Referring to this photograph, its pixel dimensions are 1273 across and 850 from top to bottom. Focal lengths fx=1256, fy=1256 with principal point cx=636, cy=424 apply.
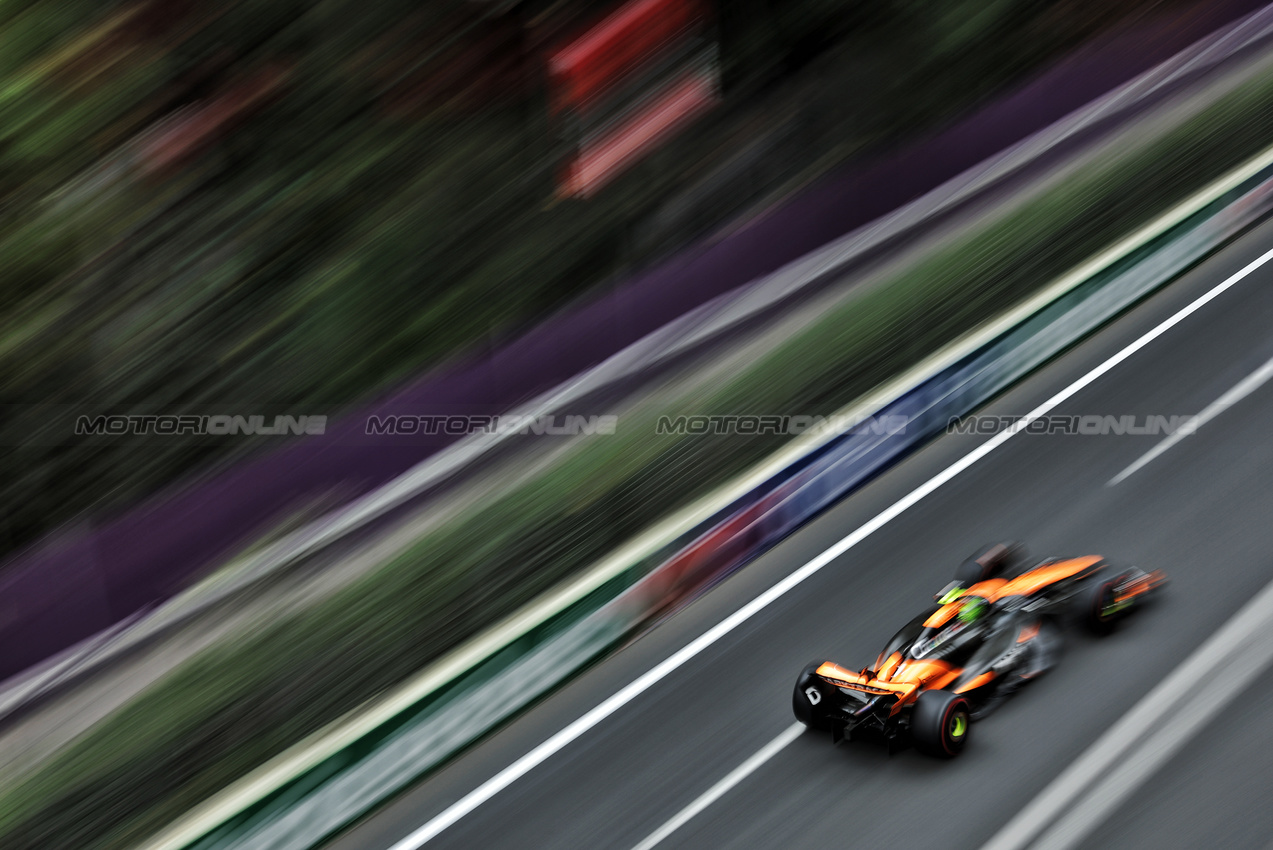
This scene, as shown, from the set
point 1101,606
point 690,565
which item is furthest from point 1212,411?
point 690,565

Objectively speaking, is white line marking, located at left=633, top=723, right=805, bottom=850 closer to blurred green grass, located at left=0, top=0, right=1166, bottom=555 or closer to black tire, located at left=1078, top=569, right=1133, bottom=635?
black tire, located at left=1078, top=569, right=1133, bottom=635

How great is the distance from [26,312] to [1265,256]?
13.0 m

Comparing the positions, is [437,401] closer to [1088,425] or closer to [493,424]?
[493,424]

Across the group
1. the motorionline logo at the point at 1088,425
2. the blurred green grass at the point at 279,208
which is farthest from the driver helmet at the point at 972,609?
the blurred green grass at the point at 279,208

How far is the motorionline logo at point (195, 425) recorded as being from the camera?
10.9m

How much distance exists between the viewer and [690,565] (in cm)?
1093

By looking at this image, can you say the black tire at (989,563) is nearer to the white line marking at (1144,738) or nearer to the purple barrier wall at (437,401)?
the white line marking at (1144,738)

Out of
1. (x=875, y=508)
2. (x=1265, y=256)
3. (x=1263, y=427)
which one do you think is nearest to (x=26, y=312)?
(x=875, y=508)

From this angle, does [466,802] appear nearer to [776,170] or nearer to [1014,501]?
[1014,501]

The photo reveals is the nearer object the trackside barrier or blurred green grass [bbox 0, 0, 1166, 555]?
the trackside barrier

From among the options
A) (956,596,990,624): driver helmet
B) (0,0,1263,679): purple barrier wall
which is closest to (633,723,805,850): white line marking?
(956,596,990,624): driver helmet

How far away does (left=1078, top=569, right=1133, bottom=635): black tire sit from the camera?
8906 mm

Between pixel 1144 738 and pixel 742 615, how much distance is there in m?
3.33

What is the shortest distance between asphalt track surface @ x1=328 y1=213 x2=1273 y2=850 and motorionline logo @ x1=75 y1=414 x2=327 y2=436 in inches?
146
